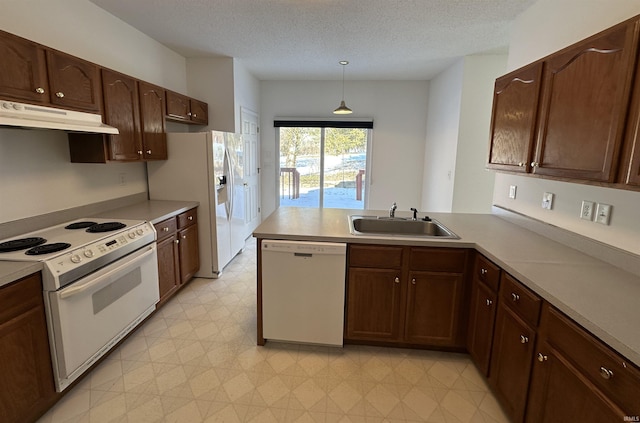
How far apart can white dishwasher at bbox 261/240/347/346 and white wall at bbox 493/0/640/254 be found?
58.0 inches

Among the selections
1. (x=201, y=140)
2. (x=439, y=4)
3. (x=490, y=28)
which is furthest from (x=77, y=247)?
(x=490, y=28)

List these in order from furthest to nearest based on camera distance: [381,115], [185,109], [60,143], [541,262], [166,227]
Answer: [381,115]
[185,109]
[166,227]
[60,143]
[541,262]

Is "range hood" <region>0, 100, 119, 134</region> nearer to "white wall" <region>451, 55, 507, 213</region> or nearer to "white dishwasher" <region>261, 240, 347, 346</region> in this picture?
"white dishwasher" <region>261, 240, 347, 346</region>

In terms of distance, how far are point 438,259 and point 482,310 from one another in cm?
40

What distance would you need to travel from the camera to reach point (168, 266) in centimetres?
296

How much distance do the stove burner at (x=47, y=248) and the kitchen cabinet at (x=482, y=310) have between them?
8.27 ft

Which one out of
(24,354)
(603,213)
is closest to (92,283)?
(24,354)

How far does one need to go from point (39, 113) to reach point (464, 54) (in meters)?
4.25

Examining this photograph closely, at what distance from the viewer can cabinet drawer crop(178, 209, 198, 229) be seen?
10.4 feet

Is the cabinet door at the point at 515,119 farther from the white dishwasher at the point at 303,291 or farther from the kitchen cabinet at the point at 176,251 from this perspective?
the kitchen cabinet at the point at 176,251

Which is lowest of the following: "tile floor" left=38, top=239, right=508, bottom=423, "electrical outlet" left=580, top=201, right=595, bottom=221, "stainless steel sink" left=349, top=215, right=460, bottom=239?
"tile floor" left=38, top=239, right=508, bottom=423

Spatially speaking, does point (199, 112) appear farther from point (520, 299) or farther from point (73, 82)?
point (520, 299)

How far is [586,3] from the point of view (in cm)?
199

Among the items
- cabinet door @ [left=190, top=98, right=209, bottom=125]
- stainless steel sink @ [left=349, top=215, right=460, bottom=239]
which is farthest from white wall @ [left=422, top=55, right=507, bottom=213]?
cabinet door @ [left=190, top=98, right=209, bottom=125]
